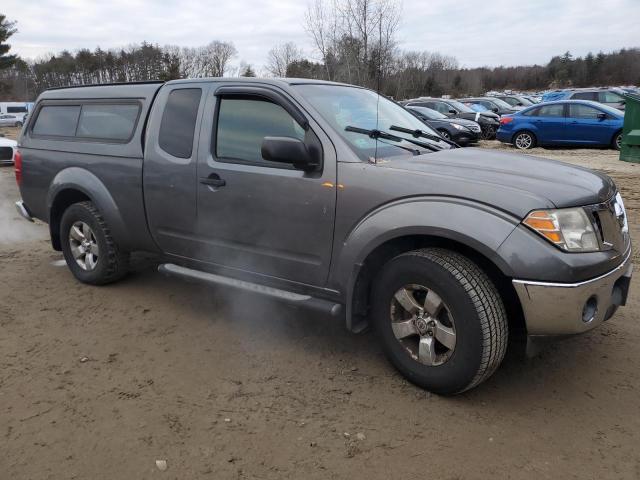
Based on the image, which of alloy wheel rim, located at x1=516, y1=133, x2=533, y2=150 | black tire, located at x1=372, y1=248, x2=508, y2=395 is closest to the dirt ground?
black tire, located at x1=372, y1=248, x2=508, y2=395

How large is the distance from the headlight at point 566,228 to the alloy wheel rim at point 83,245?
368cm

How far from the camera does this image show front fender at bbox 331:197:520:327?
2695 millimetres

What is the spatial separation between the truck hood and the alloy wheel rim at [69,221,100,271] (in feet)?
9.62

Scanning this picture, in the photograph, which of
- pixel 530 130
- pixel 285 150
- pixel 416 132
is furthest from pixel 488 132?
pixel 285 150

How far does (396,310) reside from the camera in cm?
312

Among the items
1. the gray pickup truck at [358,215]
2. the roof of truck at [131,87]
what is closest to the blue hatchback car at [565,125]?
the gray pickup truck at [358,215]

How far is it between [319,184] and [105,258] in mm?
2397

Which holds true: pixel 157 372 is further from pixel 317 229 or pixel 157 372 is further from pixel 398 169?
pixel 398 169

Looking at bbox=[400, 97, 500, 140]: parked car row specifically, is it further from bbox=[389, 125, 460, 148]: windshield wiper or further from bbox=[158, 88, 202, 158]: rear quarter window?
bbox=[158, 88, 202, 158]: rear quarter window

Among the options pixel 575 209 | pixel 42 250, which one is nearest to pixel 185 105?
pixel 575 209

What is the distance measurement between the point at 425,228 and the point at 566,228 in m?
0.70

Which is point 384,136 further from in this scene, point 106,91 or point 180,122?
point 106,91

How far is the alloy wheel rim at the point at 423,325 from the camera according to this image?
2908 millimetres

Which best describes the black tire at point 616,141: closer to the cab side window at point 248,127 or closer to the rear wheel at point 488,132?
the rear wheel at point 488,132
